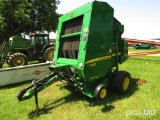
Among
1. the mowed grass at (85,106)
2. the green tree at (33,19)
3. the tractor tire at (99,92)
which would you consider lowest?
the mowed grass at (85,106)

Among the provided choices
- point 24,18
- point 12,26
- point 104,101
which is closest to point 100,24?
point 104,101

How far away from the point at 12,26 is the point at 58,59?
67.1 ft

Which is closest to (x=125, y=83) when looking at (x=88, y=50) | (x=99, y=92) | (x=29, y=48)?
(x=99, y=92)

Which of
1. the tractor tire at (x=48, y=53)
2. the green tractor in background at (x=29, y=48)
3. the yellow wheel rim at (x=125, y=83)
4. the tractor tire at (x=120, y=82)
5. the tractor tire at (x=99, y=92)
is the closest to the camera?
the tractor tire at (x=99, y=92)

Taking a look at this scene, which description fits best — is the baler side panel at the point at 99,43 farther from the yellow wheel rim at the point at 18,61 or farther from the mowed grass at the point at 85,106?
the yellow wheel rim at the point at 18,61

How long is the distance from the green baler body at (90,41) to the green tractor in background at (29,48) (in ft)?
20.5

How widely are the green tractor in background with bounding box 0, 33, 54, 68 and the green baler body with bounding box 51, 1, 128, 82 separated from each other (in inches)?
246

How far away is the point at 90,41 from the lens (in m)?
4.68

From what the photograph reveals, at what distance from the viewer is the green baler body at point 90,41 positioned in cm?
470

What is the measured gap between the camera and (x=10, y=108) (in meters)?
4.95

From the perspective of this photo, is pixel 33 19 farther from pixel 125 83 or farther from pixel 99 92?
pixel 99 92

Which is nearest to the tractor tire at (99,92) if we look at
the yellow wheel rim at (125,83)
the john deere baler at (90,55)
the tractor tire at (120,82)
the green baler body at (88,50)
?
the john deere baler at (90,55)

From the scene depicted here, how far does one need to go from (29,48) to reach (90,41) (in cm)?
891

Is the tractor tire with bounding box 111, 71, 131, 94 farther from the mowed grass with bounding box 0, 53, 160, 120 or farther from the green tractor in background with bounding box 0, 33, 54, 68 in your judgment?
the green tractor in background with bounding box 0, 33, 54, 68
